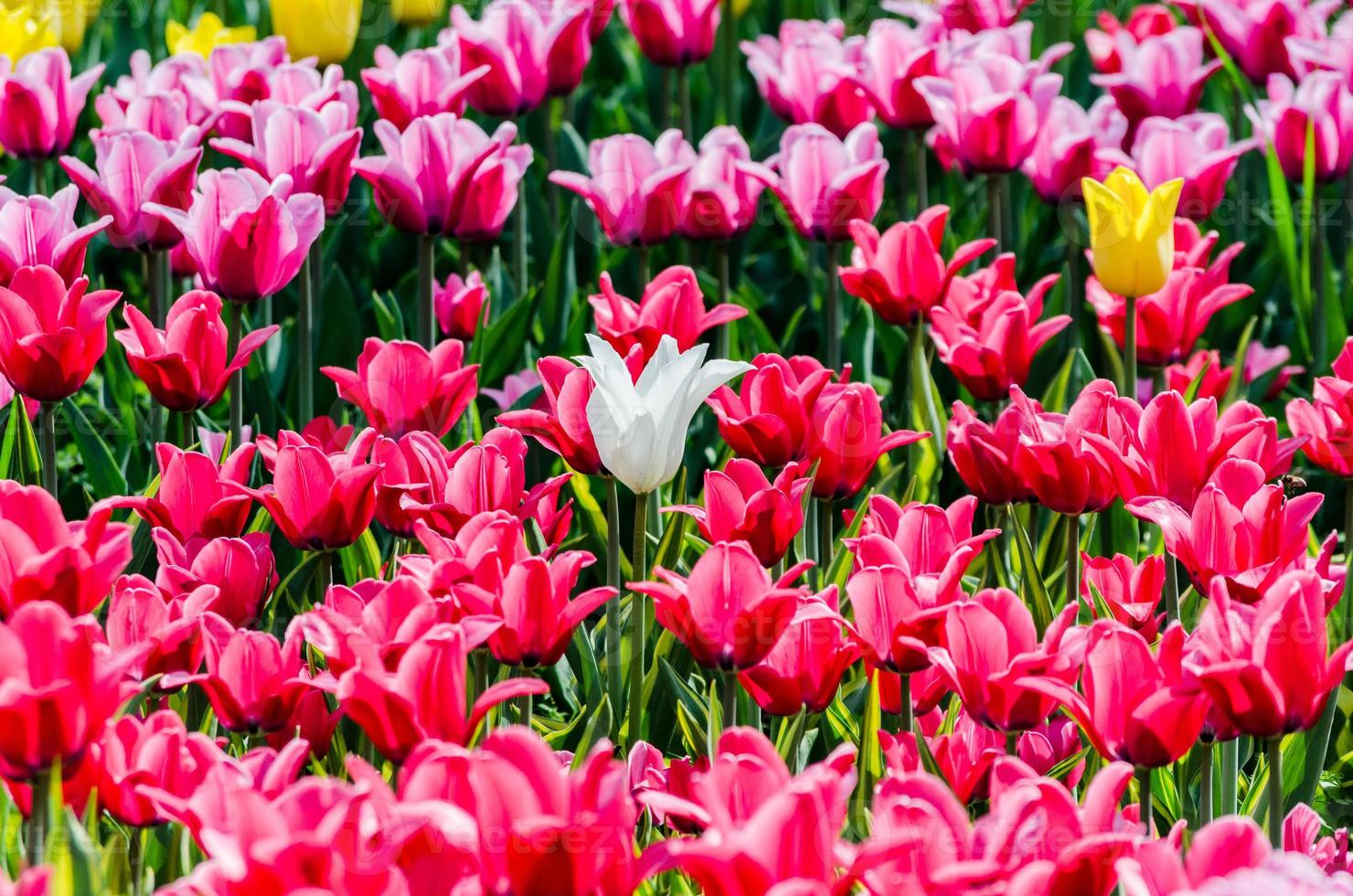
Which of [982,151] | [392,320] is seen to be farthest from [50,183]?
[982,151]

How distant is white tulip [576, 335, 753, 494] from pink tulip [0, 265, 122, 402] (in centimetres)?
73

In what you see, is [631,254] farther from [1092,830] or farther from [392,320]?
[1092,830]

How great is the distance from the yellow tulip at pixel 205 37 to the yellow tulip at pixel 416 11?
78cm

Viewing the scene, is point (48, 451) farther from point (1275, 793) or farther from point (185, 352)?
point (1275, 793)

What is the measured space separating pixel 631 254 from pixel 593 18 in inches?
22.6

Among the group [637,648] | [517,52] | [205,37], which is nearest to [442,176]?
[517,52]

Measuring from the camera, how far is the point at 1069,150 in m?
3.42

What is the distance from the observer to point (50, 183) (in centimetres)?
418

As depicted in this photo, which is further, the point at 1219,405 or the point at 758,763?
the point at 1219,405

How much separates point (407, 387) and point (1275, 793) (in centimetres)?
132

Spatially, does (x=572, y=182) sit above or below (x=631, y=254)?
above

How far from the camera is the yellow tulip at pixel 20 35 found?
3873 mm

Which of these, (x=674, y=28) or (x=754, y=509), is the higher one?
(x=674, y=28)

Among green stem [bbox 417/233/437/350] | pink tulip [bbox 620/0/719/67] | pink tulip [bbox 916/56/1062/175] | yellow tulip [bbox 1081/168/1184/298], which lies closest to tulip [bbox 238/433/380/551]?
green stem [bbox 417/233/437/350]
